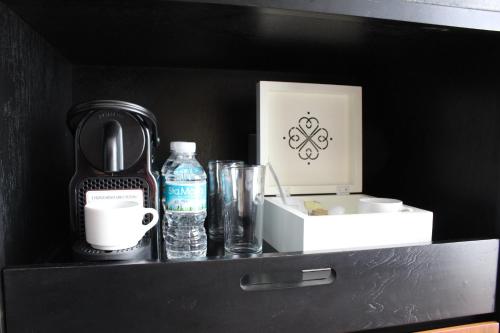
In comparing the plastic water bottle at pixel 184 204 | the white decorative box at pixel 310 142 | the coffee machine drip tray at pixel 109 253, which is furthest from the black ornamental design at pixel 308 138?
the coffee machine drip tray at pixel 109 253

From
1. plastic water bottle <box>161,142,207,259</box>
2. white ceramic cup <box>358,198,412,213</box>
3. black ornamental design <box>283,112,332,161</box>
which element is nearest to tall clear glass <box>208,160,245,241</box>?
plastic water bottle <box>161,142,207,259</box>

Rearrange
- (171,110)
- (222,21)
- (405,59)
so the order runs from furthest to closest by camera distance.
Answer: (171,110) < (405,59) < (222,21)

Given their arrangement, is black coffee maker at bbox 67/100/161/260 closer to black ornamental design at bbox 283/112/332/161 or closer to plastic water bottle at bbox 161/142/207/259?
plastic water bottle at bbox 161/142/207/259

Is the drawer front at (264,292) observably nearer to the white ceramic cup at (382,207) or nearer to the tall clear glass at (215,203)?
the white ceramic cup at (382,207)

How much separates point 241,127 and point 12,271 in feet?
2.23

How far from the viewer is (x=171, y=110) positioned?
974 mm

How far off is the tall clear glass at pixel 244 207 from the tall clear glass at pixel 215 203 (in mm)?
70

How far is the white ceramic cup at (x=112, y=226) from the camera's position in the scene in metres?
0.53

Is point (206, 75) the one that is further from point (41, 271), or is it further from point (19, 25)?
point (41, 271)

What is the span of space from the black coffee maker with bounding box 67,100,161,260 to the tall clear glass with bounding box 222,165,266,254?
0.59 ft

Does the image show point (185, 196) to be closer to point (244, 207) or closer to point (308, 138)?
point (244, 207)

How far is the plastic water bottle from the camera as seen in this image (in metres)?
0.66

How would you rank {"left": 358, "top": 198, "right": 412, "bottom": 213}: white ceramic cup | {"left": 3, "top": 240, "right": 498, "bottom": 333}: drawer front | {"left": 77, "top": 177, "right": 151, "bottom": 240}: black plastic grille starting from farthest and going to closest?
{"left": 358, "top": 198, "right": 412, "bottom": 213}: white ceramic cup
{"left": 77, "top": 177, "right": 151, "bottom": 240}: black plastic grille
{"left": 3, "top": 240, "right": 498, "bottom": 333}: drawer front

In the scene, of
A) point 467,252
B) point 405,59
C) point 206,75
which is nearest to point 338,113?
point 405,59
